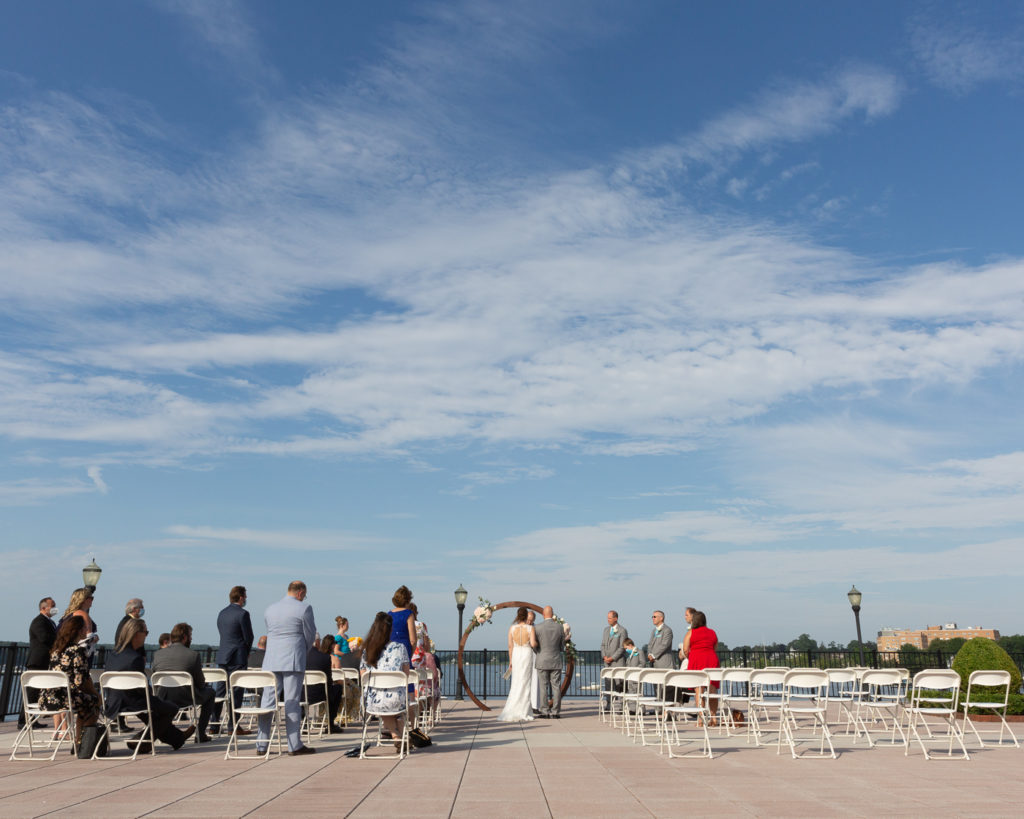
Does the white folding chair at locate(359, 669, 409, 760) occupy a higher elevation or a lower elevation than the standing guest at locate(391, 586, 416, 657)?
lower

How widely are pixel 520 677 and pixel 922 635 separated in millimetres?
149551

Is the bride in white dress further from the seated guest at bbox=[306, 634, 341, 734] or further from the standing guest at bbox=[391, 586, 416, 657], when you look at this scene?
the standing guest at bbox=[391, 586, 416, 657]

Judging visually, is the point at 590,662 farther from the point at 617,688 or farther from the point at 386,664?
the point at 386,664

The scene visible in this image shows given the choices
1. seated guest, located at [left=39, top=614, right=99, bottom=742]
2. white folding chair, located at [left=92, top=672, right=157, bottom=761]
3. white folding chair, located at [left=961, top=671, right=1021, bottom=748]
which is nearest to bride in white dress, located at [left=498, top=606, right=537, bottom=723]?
white folding chair, located at [left=92, top=672, right=157, bottom=761]

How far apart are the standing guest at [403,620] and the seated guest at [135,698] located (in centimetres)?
278

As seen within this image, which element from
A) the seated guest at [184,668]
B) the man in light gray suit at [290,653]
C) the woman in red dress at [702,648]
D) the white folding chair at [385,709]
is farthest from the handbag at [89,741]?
the woman in red dress at [702,648]

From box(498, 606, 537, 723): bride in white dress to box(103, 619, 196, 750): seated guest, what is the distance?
5.80 m

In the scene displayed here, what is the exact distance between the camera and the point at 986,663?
15352 millimetres

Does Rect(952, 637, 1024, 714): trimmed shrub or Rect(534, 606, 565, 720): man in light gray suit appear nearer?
Rect(952, 637, 1024, 714): trimmed shrub

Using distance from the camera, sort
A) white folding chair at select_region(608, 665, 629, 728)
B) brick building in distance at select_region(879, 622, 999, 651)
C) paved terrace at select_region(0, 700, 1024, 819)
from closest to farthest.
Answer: paved terrace at select_region(0, 700, 1024, 819) → white folding chair at select_region(608, 665, 629, 728) → brick building in distance at select_region(879, 622, 999, 651)

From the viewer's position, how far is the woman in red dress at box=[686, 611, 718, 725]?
13656 mm

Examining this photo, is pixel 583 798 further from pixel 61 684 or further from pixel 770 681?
pixel 61 684

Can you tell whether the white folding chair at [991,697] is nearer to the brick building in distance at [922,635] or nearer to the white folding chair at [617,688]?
the white folding chair at [617,688]

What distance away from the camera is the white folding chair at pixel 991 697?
34.2 feet
